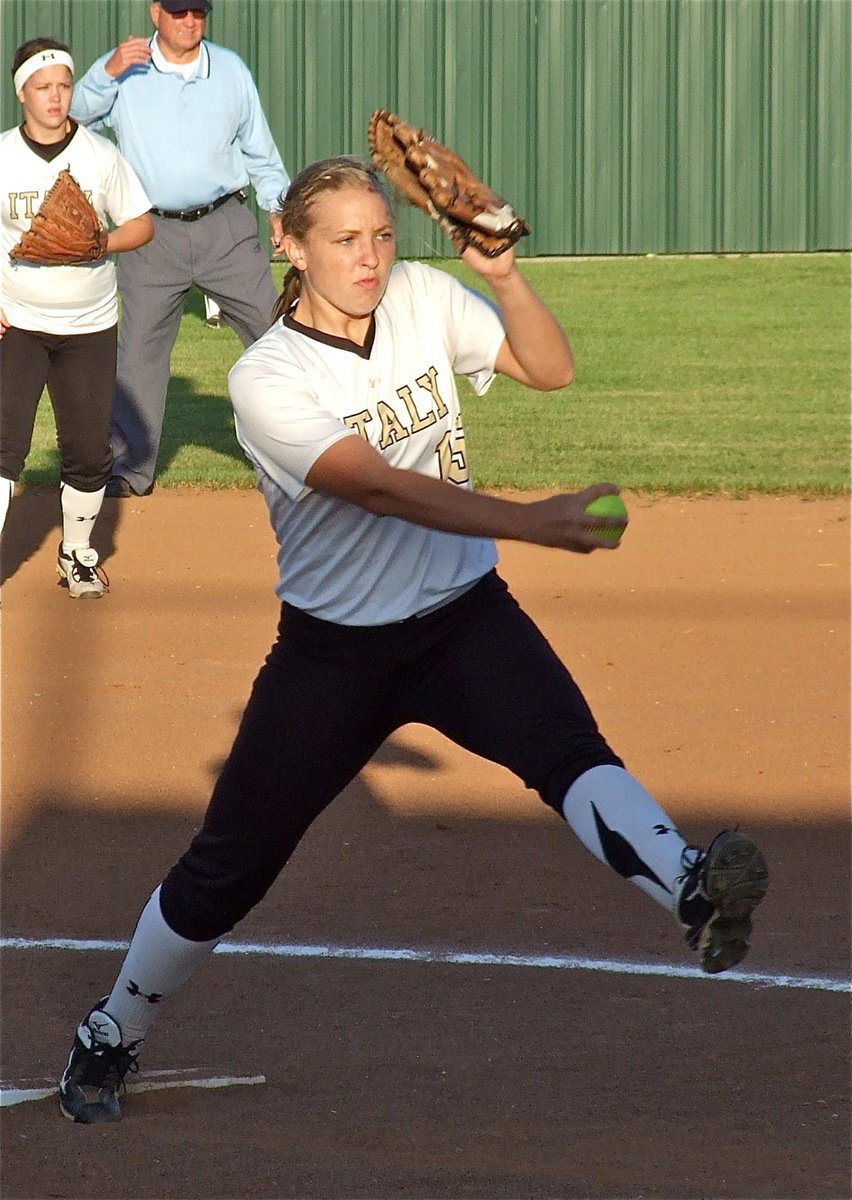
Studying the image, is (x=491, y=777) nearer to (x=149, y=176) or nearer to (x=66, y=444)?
(x=66, y=444)

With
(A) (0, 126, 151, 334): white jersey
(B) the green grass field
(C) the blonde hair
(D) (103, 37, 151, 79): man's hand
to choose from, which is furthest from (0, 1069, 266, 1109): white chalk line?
(D) (103, 37, 151, 79): man's hand

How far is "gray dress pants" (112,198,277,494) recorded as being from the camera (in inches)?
378

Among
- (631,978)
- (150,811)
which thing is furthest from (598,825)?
(150,811)

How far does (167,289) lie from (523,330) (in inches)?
242

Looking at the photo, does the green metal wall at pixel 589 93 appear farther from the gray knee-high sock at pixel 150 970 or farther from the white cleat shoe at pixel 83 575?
the gray knee-high sock at pixel 150 970

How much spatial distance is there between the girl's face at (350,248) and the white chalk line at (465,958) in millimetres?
1822

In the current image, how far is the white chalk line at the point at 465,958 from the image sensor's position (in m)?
4.52

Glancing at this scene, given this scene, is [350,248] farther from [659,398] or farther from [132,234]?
[659,398]

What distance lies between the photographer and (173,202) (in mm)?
9688

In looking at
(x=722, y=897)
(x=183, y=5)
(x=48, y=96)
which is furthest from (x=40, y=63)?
(x=722, y=897)

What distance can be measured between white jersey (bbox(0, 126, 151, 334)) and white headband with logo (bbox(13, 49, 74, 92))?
9.6 inches

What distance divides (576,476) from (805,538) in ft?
5.85

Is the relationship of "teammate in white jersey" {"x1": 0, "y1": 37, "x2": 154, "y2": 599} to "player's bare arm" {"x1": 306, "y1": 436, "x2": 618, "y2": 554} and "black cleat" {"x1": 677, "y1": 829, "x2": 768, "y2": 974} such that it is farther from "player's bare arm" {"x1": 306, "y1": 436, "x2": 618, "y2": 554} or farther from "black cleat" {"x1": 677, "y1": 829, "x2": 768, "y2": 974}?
"black cleat" {"x1": 677, "y1": 829, "x2": 768, "y2": 974}

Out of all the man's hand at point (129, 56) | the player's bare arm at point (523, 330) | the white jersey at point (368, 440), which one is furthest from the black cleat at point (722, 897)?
the man's hand at point (129, 56)
